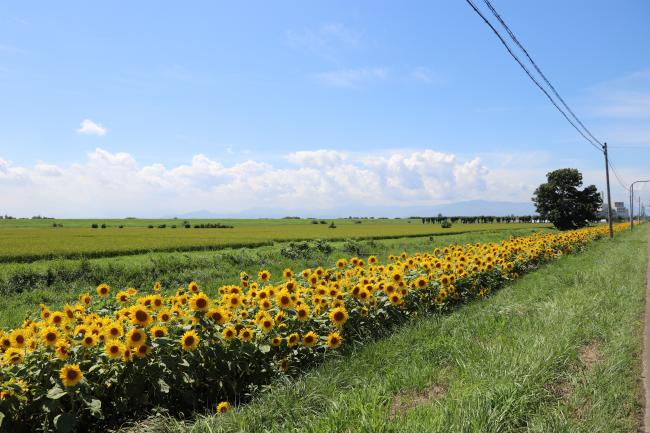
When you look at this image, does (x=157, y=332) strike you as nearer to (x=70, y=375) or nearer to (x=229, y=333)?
(x=229, y=333)

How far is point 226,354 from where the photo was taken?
4801 millimetres

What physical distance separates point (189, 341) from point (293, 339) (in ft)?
4.20

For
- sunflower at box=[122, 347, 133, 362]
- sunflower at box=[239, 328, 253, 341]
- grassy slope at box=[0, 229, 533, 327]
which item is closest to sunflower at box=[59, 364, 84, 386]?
sunflower at box=[122, 347, 133, 362]

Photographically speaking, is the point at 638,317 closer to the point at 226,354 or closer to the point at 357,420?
the point at 357,420

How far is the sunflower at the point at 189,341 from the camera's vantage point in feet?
14.5

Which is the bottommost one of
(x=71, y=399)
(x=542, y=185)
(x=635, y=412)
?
(x=635, y=412)

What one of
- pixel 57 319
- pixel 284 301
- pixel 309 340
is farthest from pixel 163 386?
pixel 284 301

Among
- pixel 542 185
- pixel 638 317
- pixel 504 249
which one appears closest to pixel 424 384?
pixel 638 317

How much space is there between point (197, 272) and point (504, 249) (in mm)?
10133

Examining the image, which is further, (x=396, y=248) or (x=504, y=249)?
(x=396, y=248)

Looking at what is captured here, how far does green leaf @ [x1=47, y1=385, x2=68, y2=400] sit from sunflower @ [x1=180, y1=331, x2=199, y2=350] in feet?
3.47

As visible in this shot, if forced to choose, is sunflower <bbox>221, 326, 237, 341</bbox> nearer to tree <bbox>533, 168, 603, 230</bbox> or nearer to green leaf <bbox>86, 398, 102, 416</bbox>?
green leaf <bbox>86, 398, 102, 416</bbox>

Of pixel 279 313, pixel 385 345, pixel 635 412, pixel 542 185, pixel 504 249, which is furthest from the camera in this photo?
pixel 542 185

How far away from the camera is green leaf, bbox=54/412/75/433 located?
11.5 feet
